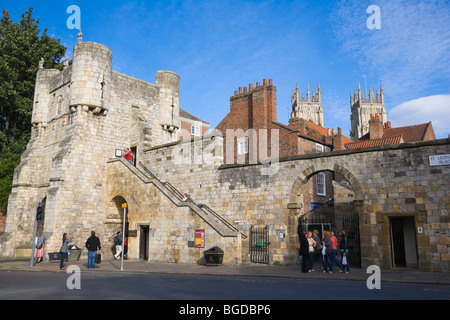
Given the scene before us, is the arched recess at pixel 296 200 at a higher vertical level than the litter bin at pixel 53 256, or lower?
higher

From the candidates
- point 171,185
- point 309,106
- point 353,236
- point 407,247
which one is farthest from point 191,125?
point 309,106

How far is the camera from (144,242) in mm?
20781

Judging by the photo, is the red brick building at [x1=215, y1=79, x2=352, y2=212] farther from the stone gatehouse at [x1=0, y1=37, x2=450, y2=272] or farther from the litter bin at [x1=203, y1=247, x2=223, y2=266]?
the litter bin at [x1=203, y1=247, x2=223, y2=266]

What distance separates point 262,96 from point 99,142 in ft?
39.4

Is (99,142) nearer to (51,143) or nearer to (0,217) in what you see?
(51,143)

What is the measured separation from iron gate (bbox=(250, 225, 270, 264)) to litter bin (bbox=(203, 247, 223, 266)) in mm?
2294

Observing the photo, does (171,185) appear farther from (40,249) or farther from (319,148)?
(319,148)

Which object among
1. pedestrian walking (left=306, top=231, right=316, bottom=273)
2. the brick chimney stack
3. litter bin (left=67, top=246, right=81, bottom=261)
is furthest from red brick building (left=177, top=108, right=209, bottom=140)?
pedestrian walking (left=306, top=231, right=316, bottom=273)

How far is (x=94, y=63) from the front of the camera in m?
23.2

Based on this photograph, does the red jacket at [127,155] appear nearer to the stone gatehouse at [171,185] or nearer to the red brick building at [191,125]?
the stone gatehouse at [171,185]

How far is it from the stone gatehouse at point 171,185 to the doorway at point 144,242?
0.06 meters

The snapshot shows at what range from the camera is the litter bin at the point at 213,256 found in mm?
15828

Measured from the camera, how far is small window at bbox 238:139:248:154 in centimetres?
2717

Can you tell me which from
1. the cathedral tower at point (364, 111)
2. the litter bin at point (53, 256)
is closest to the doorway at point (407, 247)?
the litter bin at point (53, 256)
